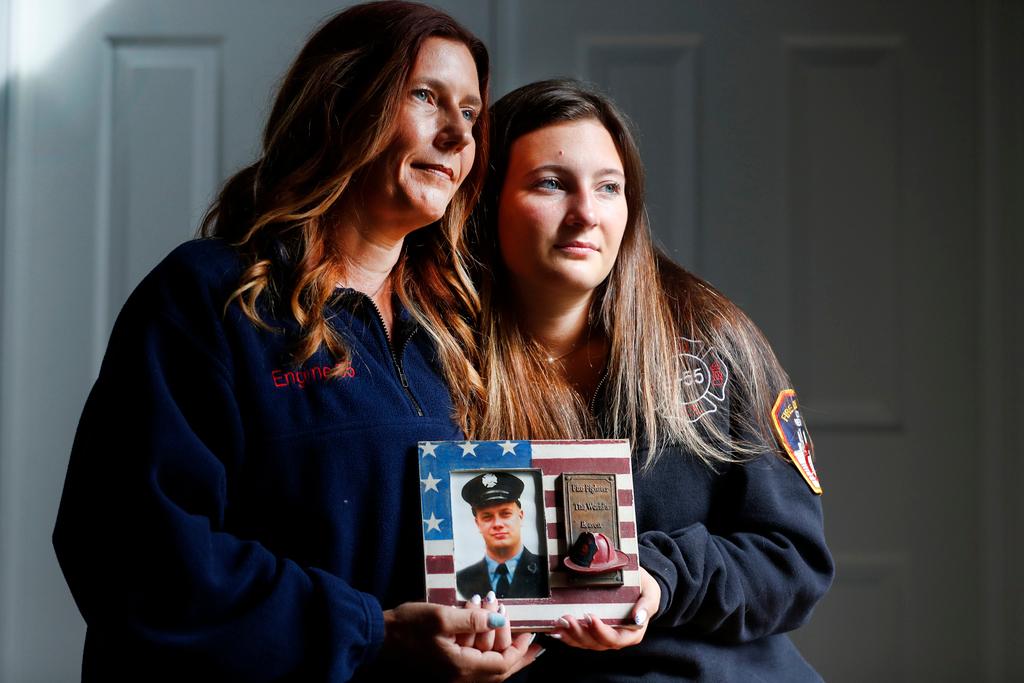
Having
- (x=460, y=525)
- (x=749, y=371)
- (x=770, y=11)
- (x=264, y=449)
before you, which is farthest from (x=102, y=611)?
(x=770, y=11)

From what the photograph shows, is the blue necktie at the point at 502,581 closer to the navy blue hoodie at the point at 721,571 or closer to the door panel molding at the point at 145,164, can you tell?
the navy blue hoodie at the point at 721,571

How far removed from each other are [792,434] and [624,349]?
0.91 feet

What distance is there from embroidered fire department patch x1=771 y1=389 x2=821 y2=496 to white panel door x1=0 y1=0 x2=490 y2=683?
1148 millimetres

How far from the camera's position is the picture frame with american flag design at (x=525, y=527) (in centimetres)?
119

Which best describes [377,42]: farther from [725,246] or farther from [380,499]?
[725,246]

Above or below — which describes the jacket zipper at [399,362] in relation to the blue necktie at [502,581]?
above

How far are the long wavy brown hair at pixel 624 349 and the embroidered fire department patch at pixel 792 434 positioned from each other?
15mm

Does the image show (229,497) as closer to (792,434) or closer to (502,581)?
(502,581)

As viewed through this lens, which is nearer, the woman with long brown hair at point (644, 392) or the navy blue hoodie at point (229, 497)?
the navy blue hoodie at point (229, 497)

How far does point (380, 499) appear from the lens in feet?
3.93

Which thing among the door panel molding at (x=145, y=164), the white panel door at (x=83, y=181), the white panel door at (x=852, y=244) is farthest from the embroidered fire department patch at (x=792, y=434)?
the door panel molding at (x=145, y=164)

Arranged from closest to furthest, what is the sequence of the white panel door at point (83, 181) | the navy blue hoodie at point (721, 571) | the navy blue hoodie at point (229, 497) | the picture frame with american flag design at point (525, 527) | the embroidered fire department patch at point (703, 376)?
the navy blue hoodie at point (229, 497)
the picture frame with american flag design at point (525, 527)
the navy blue hoodie at point (721, 571)
the embroidered fire department patch at point (703, 376)
the white panel door at point (83, 181)

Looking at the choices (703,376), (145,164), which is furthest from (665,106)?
(145,164)

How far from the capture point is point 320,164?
1268 mm
